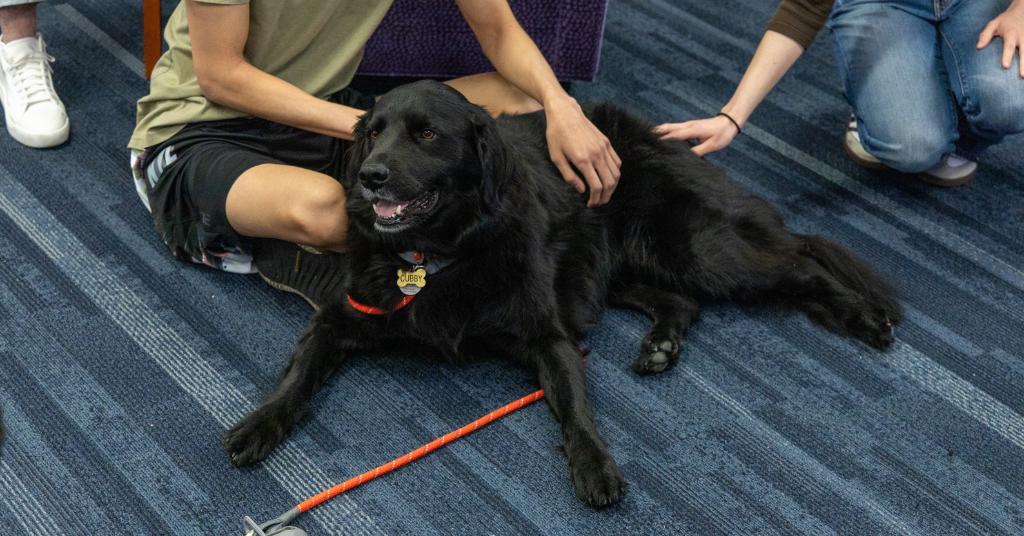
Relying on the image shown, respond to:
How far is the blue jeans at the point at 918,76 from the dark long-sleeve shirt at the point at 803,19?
29 cm

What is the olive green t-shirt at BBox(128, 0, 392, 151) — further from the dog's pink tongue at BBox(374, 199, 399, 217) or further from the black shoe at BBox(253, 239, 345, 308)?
the dog's pink tongue at BBox(374, 199, 399, 217)

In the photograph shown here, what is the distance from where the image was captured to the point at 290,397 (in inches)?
74.5

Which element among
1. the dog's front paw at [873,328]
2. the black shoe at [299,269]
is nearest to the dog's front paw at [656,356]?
the dog's front paw at [873,328]

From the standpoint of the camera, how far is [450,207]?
1911 mm

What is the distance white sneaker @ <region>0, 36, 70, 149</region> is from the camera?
8.82 feet

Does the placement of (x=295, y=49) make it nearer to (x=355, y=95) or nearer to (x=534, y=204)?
(x=355, y=95)

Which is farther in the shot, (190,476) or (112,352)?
(112,352)

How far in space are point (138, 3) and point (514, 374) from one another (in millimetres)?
2189

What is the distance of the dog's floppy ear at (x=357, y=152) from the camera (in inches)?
75.3

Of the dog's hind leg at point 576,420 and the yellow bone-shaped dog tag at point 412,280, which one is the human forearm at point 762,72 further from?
the yellow bone-shaped dog tag at point 412,280

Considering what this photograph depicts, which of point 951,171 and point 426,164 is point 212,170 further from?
point 951,171

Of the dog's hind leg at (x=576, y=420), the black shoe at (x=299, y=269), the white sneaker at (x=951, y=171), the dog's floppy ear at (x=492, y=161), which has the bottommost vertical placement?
the black shoe at (x=299, y=269)

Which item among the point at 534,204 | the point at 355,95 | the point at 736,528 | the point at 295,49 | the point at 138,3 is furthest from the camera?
the point at 138,3

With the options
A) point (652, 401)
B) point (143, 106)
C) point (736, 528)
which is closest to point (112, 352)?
point (143, 106)
